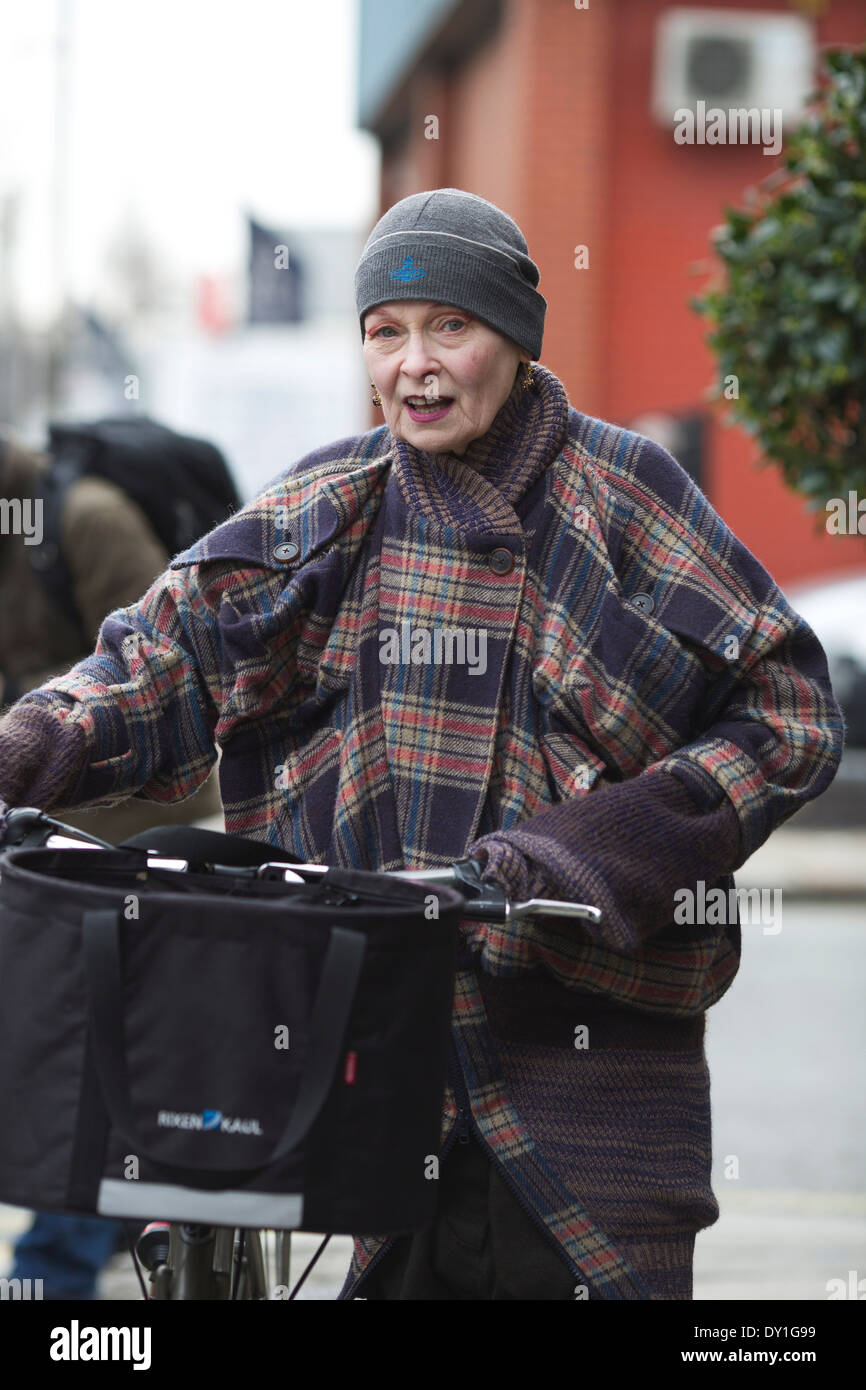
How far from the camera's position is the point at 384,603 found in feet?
8.90

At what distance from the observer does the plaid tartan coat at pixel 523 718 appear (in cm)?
261

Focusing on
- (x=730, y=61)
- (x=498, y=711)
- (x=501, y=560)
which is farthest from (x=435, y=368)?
(x=730, y=61)

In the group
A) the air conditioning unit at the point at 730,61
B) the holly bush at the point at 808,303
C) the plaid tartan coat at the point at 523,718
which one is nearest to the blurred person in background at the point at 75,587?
the holly bush at the point at 808,303

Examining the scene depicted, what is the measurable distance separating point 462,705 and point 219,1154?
2.71ft

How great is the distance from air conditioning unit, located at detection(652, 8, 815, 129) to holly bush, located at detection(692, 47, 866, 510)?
9560 millimetres

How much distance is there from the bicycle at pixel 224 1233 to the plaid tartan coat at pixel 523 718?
156 millimetres

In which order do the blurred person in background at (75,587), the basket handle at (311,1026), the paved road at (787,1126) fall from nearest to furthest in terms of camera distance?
the basket handle at (311,1026) → the blurred person in background at (75,587) → the paved road at (787,1126)

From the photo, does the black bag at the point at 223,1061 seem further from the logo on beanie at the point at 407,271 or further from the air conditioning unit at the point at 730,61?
the air conditioning unit at the point at 730,61

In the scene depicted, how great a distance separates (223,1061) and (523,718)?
80cm

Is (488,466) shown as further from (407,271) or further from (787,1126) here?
(787,1126)

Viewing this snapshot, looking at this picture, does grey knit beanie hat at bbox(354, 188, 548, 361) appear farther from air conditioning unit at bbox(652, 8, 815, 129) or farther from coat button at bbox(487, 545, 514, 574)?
air conditioning unit at bbox(652, 8, 815, 129)

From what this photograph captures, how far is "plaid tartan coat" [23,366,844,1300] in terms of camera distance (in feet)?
8.56

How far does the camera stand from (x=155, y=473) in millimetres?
4902
